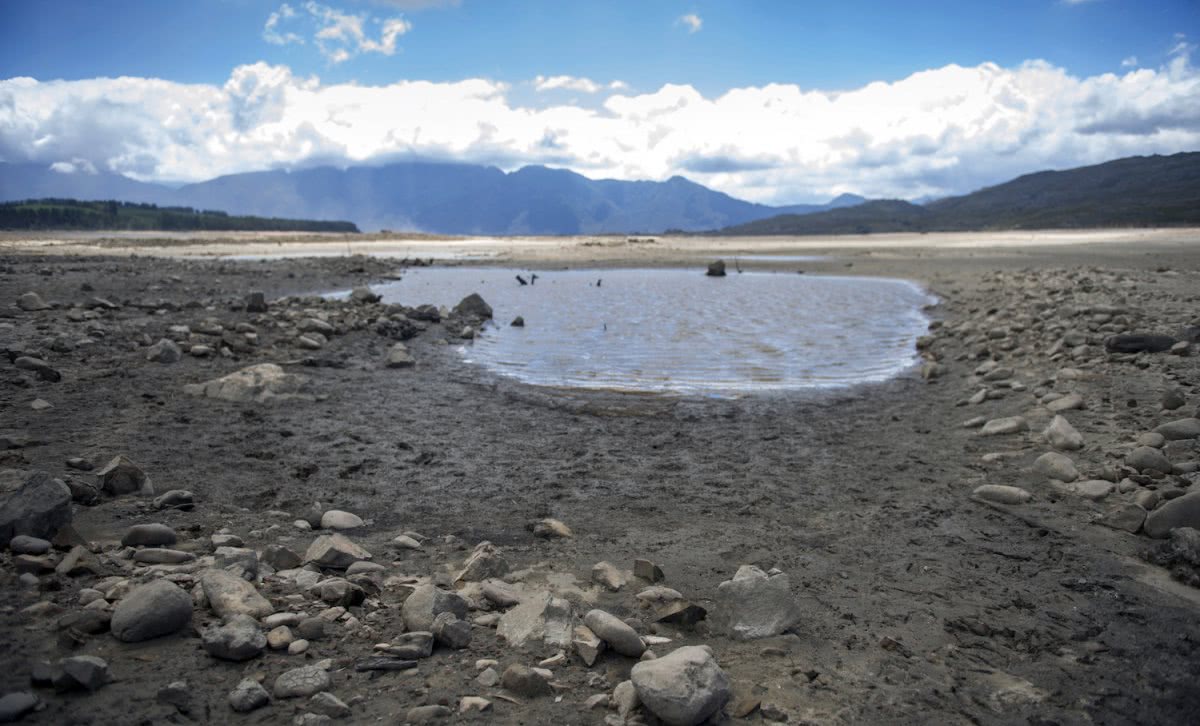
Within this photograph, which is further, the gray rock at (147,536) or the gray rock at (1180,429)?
the gray rock at (1180,429)

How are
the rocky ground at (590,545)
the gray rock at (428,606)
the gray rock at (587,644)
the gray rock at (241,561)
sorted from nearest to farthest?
the rocky ground at (590,545) → the gray rock at (587,644) → the gray rock at (428,606) → the gray rock at (241,561)

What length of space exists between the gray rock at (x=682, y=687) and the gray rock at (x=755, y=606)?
72 centimetres

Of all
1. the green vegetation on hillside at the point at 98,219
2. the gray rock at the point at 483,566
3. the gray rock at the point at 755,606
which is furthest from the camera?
the green vegetation on hillside at the point at 98,219

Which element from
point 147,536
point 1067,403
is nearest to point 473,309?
point 1067,403

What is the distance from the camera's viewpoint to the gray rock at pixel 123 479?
5398 mm

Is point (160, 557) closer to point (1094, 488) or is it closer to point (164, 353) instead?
point (1094, 488)

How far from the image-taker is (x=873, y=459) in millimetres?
7352

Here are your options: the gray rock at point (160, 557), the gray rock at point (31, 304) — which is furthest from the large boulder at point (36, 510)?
the gray rock at point (31, 304)

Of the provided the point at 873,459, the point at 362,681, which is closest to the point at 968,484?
the point at 873,459

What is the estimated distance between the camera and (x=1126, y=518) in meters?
5.18

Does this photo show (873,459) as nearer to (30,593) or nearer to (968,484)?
(968,484)

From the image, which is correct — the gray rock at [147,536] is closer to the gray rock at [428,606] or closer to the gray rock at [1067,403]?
the gray rock at [428,606]

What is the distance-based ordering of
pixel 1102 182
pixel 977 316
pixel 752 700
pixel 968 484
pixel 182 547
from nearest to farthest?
1. pixel 752 700
2. pixel 182 547
3. pixel 968 484
4. pixel 977 316
5. pixel 1102 182

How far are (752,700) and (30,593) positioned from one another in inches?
143
